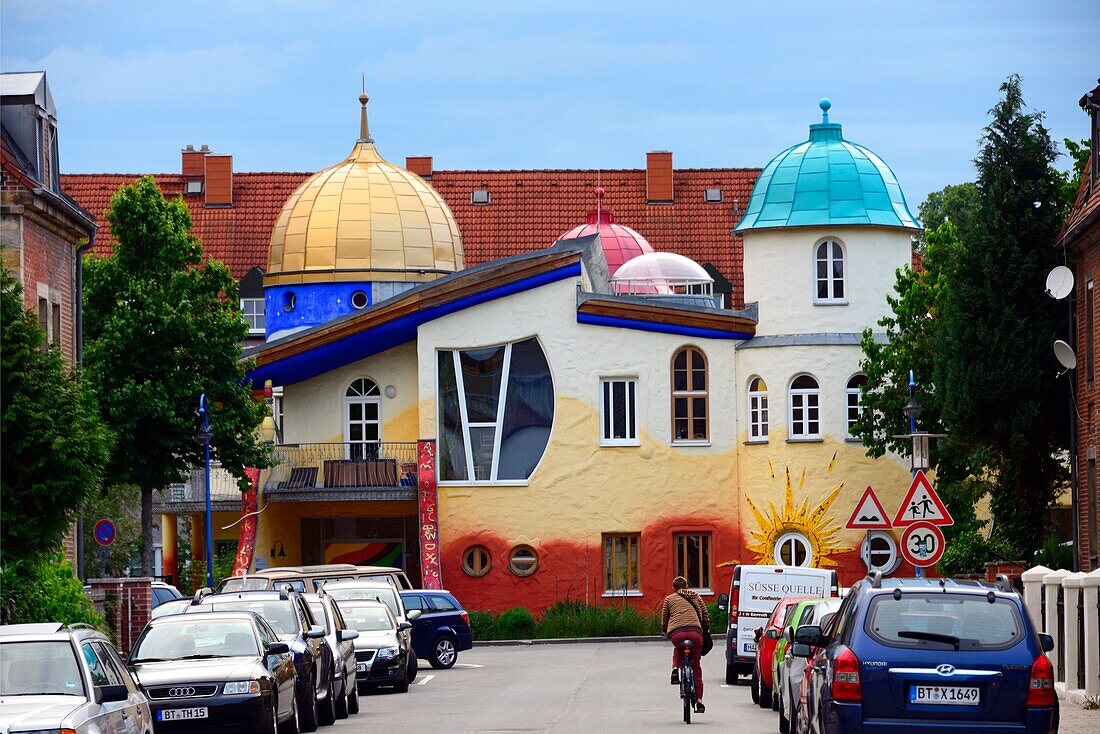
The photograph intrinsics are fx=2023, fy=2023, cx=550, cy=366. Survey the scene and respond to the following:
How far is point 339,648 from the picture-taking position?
2473cm

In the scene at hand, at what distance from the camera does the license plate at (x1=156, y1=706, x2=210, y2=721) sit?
18781 mm

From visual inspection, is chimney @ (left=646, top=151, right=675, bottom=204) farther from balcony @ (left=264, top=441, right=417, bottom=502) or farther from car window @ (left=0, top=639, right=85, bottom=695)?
car window @ (left=0, top=639, right=85, bottom=695)

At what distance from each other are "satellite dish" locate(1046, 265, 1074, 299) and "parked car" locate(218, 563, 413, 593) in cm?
1241

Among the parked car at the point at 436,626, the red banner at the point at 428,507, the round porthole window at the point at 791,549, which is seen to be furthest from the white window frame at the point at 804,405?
the parked car at the point at 436,626

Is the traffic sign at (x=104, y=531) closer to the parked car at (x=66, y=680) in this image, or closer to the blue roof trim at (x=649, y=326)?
the parked car at (x=66, y=680)

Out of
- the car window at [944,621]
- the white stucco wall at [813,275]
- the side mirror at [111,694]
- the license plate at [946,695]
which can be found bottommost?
the license plate at [946,695]

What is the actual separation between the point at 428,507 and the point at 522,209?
28464 millimetres

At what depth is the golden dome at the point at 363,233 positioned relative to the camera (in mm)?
60312

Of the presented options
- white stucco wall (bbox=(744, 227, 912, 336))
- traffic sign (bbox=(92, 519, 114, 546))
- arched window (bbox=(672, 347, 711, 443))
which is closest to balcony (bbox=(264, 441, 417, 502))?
arched window (bbox=(672, 347, 711, 443))

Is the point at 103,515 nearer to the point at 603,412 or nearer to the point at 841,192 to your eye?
the point at 603,412

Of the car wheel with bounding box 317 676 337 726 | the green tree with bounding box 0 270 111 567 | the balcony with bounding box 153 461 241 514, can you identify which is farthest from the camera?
the balcony with bounding box 153 461 241 514

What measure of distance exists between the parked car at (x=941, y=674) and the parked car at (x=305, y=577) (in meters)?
18.8

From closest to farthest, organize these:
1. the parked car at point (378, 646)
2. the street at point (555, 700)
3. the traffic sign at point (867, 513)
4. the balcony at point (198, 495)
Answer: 1. the street at point (555, 700)
2. the traffic sign at point (867, 513)
3. the parked car at point (378, 646)
4. the balcony at point (198, 495)

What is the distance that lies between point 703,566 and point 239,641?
34.2 m
